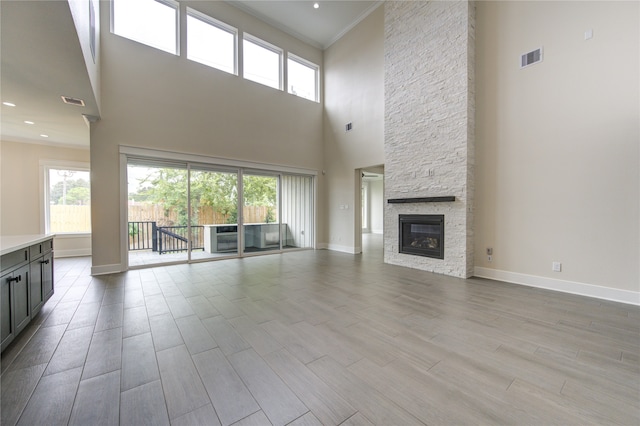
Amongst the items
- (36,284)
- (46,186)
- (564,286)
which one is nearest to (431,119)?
(564,286)

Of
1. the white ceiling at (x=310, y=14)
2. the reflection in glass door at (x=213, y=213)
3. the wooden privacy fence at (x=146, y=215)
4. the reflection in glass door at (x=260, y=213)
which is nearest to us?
the wooden privacy fence at (x=146, y=215)

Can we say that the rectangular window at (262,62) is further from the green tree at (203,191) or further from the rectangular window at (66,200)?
the rectangular window at (66,200)

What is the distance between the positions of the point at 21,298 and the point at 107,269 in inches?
105

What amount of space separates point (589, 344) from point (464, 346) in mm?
1139

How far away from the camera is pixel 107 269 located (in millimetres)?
4723

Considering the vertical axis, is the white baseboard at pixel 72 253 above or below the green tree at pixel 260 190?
below

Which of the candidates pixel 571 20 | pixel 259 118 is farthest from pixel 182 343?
pixel 571 20

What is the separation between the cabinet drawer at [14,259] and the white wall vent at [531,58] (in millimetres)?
6847

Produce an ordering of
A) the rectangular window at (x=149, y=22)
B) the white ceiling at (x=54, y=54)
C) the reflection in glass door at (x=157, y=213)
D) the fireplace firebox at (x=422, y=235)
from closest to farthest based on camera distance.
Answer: the white ceiling at (x=54, y=54)
the fireplace firebox at (x=422, y=235)
the rectangular window at (x=149, y=22)
the reflection in glass door at (x=157, y=213)

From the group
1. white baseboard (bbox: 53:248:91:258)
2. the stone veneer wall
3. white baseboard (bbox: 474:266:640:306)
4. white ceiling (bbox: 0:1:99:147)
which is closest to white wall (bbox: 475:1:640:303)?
white baseboard (bbox: 474:266:640:306)

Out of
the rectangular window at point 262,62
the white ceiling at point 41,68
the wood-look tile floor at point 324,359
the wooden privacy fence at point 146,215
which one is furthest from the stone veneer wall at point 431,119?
the white ceiling at point 41,68

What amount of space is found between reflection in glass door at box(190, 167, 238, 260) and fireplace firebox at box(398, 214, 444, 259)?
13.5ft

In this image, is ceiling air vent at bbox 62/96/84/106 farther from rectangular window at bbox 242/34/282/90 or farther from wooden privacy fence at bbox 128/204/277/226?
rectangular window at bbox 242/34/282/90

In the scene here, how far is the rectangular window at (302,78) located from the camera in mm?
7469
